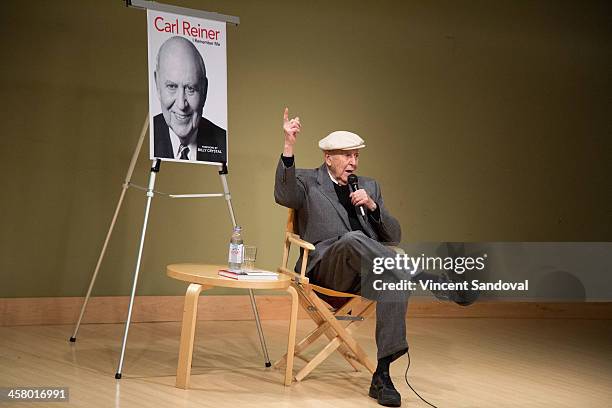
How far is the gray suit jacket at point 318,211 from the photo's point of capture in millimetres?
4441

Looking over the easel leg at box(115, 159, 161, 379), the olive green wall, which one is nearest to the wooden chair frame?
the easel leg at box(115, 159, 161, 379)

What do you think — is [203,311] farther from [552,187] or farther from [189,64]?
[552,187]

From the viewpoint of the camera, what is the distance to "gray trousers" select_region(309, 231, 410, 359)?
398cm

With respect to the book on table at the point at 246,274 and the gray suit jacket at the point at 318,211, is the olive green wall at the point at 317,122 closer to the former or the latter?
the gray suit jacket at the point at 318,211

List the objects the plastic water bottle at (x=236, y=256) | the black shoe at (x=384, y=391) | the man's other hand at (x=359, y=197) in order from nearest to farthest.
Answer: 1. the black shoe at (x=384, y=391)
2. the plastic water bottle at (x=236, y=256)
3. the man's other hand at (x=359, y=197)

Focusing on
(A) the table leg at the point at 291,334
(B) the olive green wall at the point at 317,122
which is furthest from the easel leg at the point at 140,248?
(B) the olive green wall at the point at 317,122

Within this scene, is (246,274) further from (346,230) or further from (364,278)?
(346,230)

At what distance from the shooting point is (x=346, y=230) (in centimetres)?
456

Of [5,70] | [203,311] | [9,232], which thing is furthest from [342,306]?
[5,70]

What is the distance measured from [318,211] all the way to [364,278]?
530mm

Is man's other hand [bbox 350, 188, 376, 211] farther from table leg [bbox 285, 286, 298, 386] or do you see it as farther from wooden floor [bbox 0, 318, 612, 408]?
wooden floor [bbox 0, 318, 612, 408]

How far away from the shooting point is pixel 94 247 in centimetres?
589

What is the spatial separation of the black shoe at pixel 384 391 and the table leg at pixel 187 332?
878mm

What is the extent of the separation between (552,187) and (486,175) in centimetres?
62
